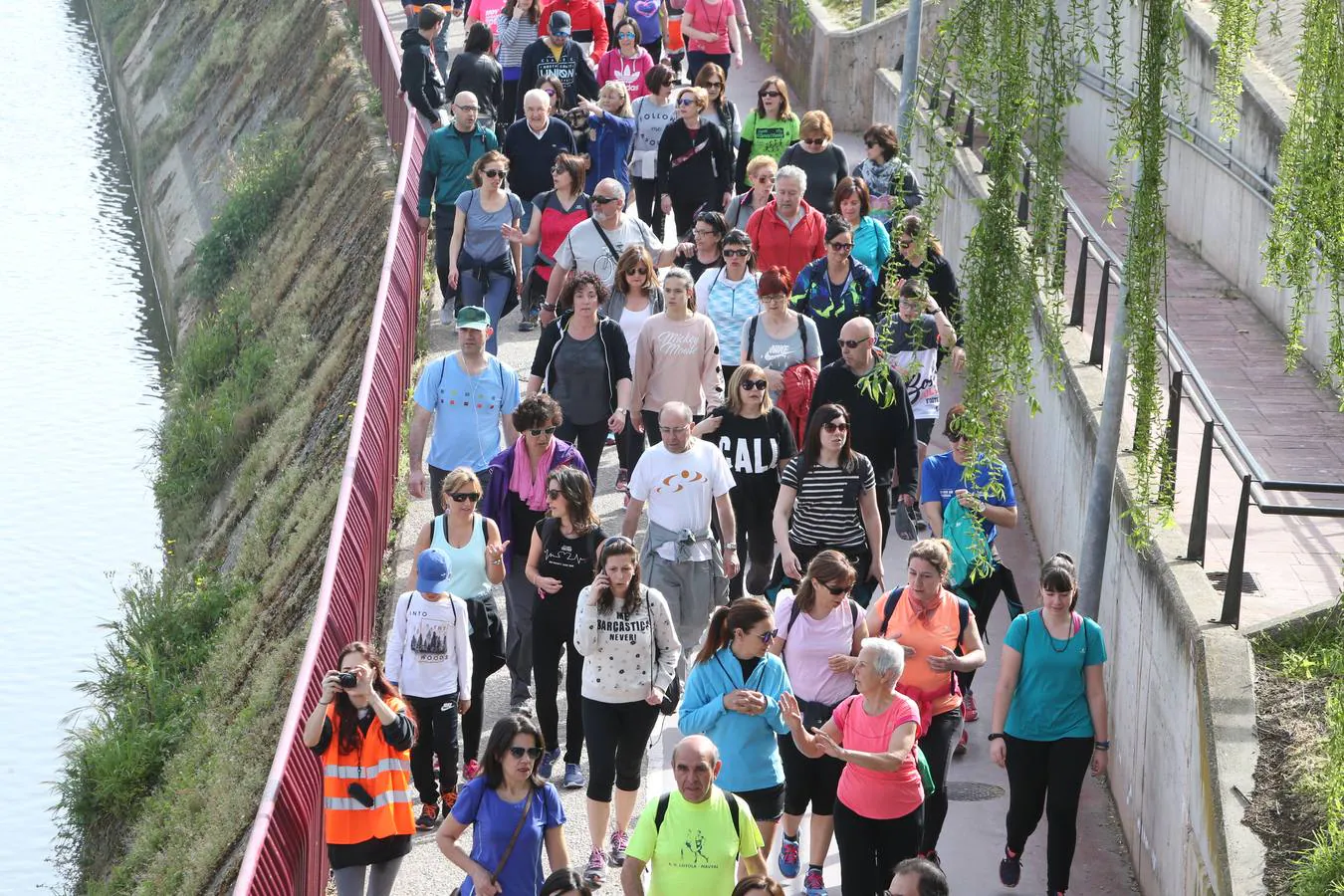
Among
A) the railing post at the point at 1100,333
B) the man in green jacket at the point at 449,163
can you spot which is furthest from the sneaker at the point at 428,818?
the man in green jacket at the point at 449,163

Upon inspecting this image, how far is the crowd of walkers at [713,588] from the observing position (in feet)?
26.5

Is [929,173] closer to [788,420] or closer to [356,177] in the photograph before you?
[788,420]

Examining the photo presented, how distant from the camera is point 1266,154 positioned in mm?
14844

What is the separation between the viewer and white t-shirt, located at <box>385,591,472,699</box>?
357 inches

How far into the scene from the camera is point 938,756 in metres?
8.80

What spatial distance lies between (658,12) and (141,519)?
10644 mm

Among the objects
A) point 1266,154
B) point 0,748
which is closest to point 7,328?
point 0,748

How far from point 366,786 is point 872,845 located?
214 centimetres

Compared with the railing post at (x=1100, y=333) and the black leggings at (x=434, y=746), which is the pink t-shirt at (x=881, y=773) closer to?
the black leggings at (x=434, y=746)

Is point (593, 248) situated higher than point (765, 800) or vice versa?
point (593, 248)

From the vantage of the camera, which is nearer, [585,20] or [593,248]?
[593,248]

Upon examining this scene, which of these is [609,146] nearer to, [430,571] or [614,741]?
[430,571]

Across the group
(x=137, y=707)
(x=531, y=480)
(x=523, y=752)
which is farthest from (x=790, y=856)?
(x=137, y=707)

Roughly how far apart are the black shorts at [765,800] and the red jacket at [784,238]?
536cm
